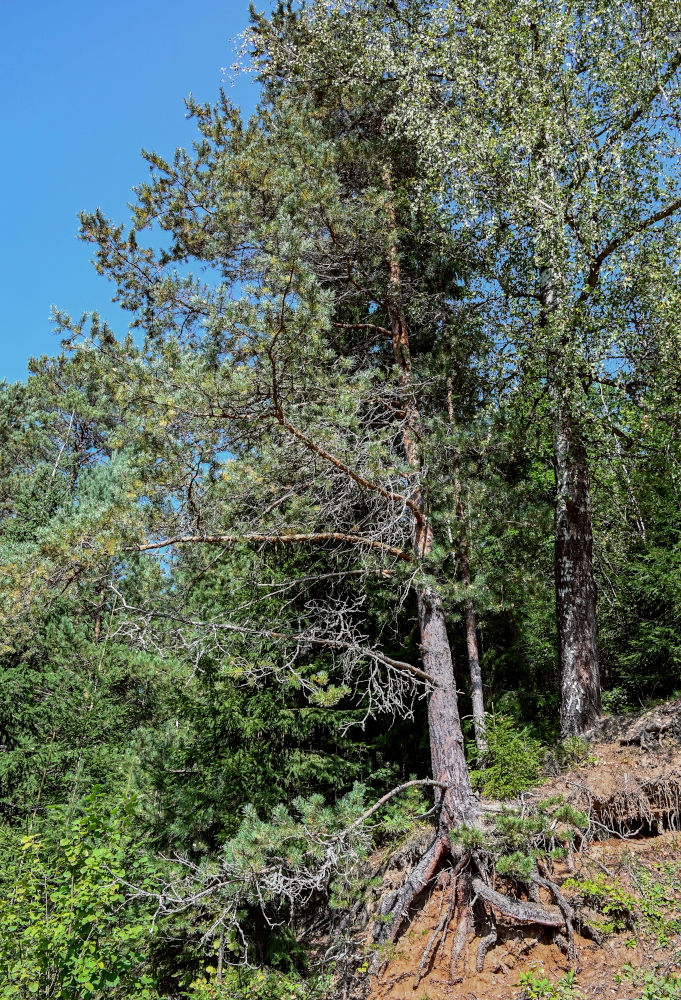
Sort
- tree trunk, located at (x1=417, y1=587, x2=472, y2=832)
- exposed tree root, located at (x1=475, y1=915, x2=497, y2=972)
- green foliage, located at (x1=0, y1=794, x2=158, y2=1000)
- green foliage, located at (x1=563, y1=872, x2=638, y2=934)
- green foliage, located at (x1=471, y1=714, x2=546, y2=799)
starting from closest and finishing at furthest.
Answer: green foliage, located at (x1=0, y1=794, x2=158, y2=1000) → green foliage, located at (x1=563, y1=872, x2=638, y2=934) → exposed tree root, located at (x1=475, y1=915, x2=497, y2=972) → tree trunk, located at (x1=417, y1=587, x2=472, y2=832) → green foliage, located at (x1=471, y1=714, x2=546, y2=799)

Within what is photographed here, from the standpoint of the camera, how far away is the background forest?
523 centimetres

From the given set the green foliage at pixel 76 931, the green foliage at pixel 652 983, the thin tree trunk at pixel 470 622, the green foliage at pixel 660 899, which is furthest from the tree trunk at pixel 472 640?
the green foliage at pixel 76 931

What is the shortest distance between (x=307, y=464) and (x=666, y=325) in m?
3.58

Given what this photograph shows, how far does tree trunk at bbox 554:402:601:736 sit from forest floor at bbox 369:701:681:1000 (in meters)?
0.51

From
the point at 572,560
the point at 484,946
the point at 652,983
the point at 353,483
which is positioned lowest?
the point at 484,946

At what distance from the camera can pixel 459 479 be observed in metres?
6.95

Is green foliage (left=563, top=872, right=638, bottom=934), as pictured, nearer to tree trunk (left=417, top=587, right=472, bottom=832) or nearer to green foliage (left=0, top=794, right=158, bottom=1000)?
tree trunk (left=417, top=587, right=472, bottom=832)

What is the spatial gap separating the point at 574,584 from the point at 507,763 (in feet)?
6.48

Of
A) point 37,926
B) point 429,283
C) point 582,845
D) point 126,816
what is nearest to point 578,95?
point 429,283

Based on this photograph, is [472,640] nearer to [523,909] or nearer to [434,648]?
[434,648]

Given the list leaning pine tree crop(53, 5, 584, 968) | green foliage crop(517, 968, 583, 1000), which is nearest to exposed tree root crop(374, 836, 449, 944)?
leaning pine tree crop(53, 5, 584, 968)

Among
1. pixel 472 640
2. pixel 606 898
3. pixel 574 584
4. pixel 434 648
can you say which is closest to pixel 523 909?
pixel 606 898

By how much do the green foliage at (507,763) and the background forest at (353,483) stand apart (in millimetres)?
34

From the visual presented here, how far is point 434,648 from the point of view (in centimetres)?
642
